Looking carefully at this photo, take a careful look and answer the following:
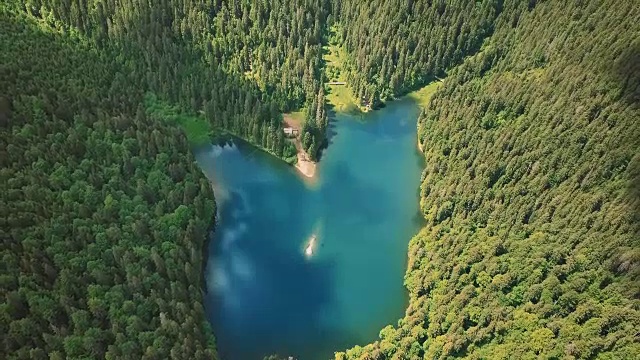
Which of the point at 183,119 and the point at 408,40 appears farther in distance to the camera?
the point at 408,40

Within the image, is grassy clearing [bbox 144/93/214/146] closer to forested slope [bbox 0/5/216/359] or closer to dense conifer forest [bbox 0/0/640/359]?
dense conifer forest [bbox 0/0/640/359]

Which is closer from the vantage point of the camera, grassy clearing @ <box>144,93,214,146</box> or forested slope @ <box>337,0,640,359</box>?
forested slope @ <box>337,0,640,359</box>

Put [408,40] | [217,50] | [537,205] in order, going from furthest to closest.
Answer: [408,40] < [217,50] < [537,205]

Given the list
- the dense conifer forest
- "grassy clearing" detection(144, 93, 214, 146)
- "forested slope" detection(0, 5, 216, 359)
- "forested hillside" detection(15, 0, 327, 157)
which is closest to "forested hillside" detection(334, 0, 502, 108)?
the dense conifer forest

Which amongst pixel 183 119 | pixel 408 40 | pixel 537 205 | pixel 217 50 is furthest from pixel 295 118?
pixel 537 205

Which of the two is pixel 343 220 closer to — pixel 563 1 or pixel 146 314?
pixel 146 314

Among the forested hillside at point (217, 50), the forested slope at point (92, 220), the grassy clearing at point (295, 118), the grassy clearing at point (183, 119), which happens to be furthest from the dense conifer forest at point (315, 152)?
the grassy clearing at point (295, 118)

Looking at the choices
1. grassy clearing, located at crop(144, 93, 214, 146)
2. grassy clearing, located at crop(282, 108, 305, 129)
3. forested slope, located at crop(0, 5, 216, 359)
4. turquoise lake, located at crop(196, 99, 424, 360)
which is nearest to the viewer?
forested slope, located at crop(0, 5, 216, 359)

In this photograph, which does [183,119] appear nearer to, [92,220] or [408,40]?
[92,220]
